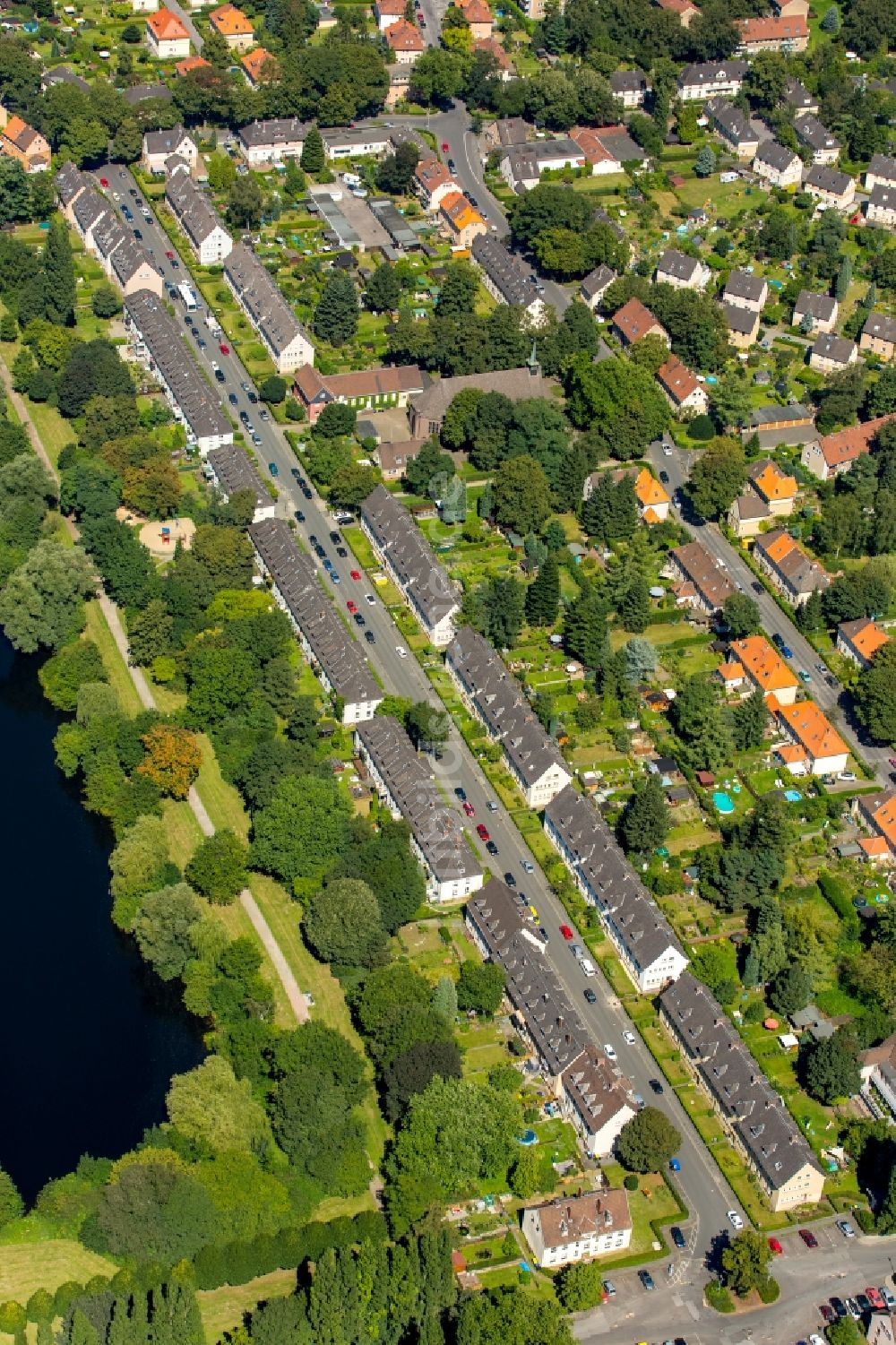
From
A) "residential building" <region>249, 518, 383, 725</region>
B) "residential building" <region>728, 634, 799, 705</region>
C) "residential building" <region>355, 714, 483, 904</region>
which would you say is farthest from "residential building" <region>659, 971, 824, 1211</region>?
"residential building" <region>249, 518, 383, 725</region>

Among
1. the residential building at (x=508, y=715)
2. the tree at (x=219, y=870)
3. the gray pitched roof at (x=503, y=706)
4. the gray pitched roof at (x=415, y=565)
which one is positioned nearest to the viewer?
the tree at (x=219, y=870)

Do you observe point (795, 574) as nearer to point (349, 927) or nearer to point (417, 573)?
point (417, 573)

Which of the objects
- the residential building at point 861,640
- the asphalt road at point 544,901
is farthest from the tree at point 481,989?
the residential building at point 861,640

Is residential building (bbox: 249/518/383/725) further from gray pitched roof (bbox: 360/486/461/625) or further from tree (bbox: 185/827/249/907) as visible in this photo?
tree (bbox: 185/827/249/907)

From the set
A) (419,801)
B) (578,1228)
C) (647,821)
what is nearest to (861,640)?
(647,821)

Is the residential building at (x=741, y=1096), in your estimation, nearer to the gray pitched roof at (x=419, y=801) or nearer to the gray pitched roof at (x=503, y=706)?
the gray pitched roof at (x=419, y=801)

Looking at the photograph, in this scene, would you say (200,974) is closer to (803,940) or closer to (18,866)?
(18,866)

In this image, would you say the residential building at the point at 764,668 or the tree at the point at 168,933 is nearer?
the tree at the point at 168,933

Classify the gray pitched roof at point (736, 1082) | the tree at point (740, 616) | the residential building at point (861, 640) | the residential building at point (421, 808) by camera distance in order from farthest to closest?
the tree at point (740, 616) < the residential building at point (861, 640) < the residential building at point (421, 808) < the gray pitched roof at point (736, 1082)
